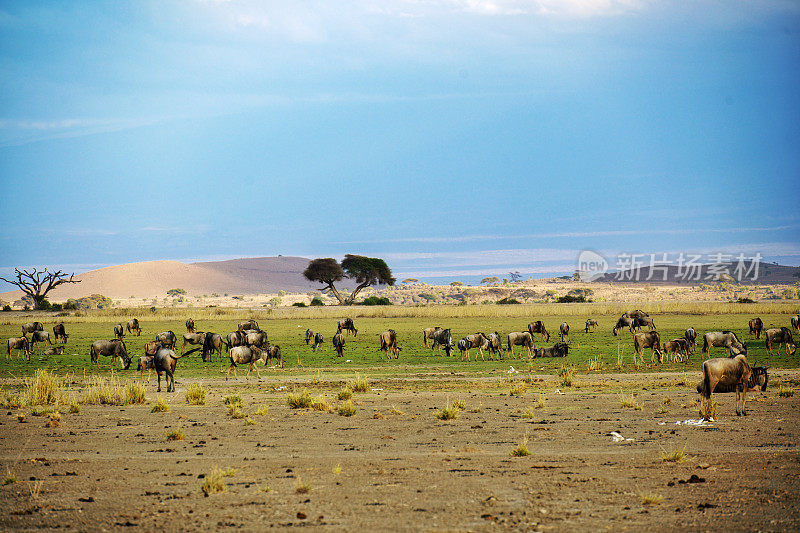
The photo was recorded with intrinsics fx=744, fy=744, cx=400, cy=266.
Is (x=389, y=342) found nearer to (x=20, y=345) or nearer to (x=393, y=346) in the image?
(x=393, y=346)

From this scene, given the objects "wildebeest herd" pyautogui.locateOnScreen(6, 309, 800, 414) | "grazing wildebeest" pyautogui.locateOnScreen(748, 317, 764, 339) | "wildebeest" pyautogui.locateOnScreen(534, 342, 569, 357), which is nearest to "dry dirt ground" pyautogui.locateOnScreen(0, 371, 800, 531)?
"wildebeest herd" pyautogui.locateOnScreen(6, 309, 800, 414)

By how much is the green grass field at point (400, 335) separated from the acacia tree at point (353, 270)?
1236 inches

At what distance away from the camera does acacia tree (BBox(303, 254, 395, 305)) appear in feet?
360

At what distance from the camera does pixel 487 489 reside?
10492mm

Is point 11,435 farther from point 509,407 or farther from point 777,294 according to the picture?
point 777,294

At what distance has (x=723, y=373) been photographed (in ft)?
50.9

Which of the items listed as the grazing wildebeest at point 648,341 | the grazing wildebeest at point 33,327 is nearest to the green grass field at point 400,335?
the grazing wildebeest at point 648,341

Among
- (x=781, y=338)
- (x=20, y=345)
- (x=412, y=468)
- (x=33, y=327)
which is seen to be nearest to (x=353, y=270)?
(x=33, y=327)

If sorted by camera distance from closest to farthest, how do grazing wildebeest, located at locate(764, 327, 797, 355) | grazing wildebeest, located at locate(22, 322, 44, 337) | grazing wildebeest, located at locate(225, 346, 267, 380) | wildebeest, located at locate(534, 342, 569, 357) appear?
grazing wildebeest, located at locate(225, 346, 267, 380) → grazing wildebeest, located at locate(764, 327, 797, 355) → wildebeest, located at locate(534, 342, 569, 357) → grazing wildebeest, located at locate(22, 322, 44, 337)

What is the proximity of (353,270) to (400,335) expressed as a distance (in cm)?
6198

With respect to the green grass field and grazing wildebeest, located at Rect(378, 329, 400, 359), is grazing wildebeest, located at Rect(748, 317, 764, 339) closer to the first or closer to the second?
the green grass field

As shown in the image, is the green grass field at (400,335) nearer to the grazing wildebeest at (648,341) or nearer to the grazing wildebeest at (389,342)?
the grazing wildebeest at (389,342)

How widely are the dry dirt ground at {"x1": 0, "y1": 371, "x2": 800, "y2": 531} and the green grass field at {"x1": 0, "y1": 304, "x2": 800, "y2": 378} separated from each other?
11504mm

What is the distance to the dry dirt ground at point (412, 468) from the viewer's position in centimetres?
920
